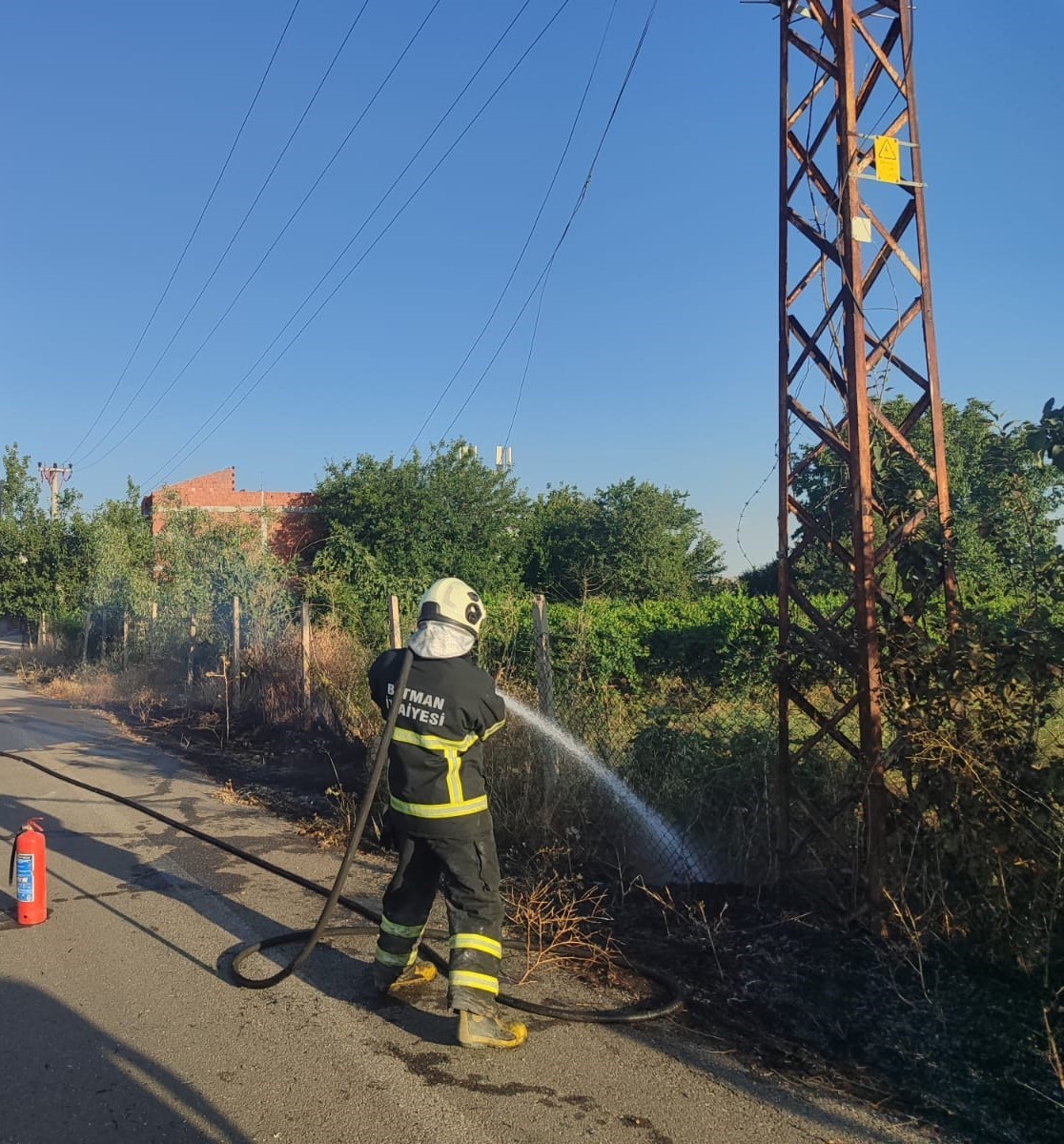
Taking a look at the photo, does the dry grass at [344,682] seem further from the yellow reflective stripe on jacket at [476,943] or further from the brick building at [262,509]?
the brick building at [262,509]

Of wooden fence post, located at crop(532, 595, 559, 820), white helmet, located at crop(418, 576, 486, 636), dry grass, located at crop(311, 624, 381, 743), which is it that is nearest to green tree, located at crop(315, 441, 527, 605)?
dry grass, located at crop(311, 624, 381, 743)

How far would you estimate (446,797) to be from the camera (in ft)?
13.8

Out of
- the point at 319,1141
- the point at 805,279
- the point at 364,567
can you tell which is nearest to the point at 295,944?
the point at 319,1141

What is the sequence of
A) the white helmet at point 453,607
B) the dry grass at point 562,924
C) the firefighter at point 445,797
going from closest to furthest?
1. the firefighter at point 445,797
2. the white helmet at point 453,607
3. the dry grass at point 562,924

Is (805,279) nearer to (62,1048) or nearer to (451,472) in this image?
(62,1048)

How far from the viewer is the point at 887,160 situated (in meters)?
5.39

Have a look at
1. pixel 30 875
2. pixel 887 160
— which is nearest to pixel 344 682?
pixel 30 875

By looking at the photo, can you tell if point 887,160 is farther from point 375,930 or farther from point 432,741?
point 375,930

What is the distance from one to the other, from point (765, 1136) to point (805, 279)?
15.1ft

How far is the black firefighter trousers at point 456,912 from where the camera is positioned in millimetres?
4020

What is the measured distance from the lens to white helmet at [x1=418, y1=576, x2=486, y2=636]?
433cm

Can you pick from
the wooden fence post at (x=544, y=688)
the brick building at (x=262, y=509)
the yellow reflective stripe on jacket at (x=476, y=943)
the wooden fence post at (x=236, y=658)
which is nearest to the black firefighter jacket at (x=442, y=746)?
the yellow reflective stripe on jacket at (x=476, y=943)

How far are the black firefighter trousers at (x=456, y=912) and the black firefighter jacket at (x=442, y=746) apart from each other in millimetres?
108

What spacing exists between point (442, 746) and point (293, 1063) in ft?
4.67
